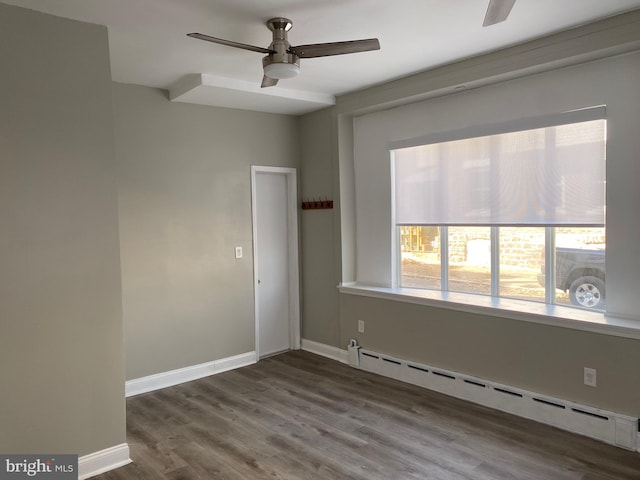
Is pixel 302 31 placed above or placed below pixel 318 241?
above

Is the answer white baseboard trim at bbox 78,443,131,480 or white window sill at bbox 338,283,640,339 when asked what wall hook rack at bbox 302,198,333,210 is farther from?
white baseboard trim at bbox 78,443,131,480

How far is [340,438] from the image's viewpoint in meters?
3.30

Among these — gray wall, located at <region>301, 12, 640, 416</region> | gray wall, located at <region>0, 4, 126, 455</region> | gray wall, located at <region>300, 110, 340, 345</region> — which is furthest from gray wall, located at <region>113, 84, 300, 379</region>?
gray wall, located at <region>0, 4, 126, 455</region>

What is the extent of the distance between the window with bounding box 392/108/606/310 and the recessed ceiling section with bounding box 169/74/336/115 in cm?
106

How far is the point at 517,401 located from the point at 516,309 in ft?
2.28

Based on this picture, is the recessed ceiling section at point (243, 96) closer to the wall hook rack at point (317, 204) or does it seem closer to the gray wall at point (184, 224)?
the gray wall at point (184, 224)

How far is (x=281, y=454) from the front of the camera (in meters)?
3.11

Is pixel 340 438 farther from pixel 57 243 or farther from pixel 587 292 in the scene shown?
pixel 57 243

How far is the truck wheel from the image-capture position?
3.40 m

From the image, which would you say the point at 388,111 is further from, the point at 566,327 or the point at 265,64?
the point at 566,327

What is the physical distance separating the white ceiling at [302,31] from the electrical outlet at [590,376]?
2291mm

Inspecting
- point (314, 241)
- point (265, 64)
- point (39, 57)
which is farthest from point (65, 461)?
point (314, 241)

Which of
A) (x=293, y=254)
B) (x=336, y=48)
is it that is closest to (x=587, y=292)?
(x=336, y=48)

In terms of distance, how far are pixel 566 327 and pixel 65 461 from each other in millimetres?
3330
